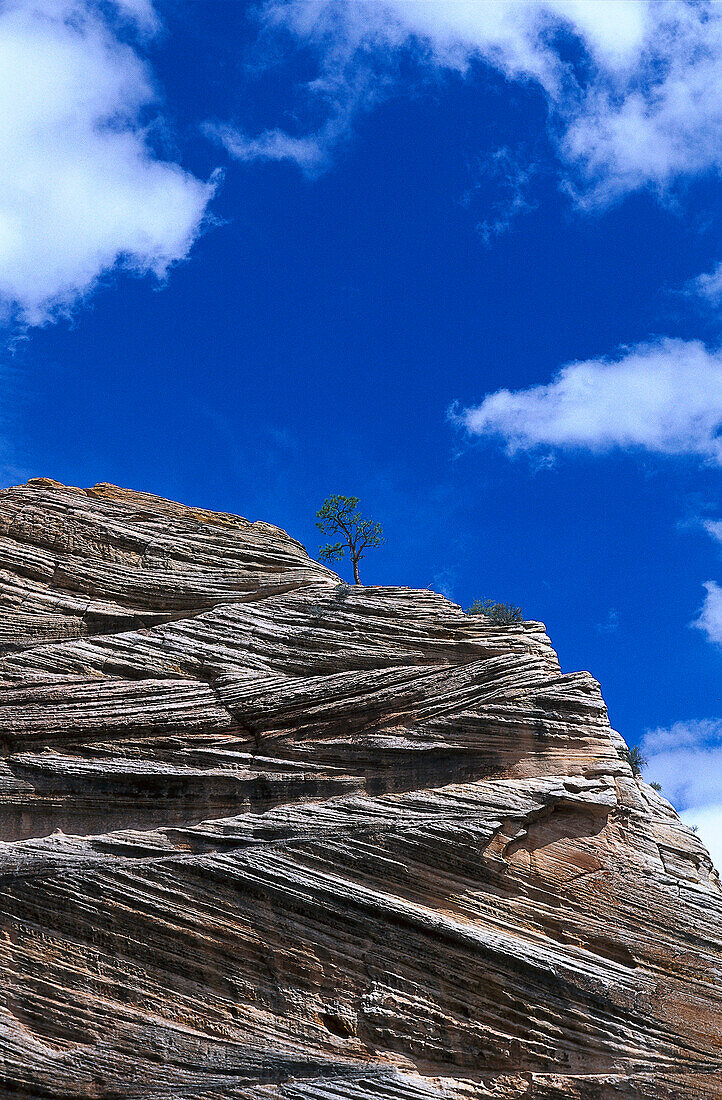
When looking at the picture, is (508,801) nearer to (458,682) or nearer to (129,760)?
(458,682)

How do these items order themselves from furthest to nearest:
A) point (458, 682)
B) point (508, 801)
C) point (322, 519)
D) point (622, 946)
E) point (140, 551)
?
point (322, 519)
point (140, 551)
point (458, 682)
point (508, 801)
point (622, 946)

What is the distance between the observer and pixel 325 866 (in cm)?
2112

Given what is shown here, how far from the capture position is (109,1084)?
59.5 feet

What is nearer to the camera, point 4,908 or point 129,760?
point 4,908

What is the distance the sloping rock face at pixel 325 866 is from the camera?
749 inches

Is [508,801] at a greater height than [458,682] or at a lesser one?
lesser

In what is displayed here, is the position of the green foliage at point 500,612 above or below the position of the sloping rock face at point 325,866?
above

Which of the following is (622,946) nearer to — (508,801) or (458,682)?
(508,801)

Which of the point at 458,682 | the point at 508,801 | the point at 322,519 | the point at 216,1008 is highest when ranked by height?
the point at 322,519

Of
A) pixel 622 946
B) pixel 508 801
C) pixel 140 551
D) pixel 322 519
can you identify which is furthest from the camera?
pixel 322 519

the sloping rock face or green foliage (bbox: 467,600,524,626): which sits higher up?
green foliage (bbox: 467,600,524,626)

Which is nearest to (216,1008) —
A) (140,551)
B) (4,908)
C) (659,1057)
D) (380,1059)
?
(380,1059)

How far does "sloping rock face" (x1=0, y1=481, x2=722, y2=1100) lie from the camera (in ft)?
62.4

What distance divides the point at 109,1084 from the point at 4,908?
15.2ft
